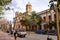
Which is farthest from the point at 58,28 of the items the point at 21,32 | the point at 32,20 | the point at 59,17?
the point at 32,20

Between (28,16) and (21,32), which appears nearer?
(21,32)

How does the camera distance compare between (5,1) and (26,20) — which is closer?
(5,1)

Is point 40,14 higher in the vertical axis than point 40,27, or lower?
higher

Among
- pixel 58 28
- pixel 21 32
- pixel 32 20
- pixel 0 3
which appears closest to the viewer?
pixel 58 28

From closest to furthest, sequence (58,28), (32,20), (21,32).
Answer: (58,28) → (21,32) → (32,20)

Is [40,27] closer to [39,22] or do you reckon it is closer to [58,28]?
[39,22]

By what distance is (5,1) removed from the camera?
17.2 metres

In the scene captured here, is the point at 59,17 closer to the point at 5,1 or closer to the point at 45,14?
the point at 5,1

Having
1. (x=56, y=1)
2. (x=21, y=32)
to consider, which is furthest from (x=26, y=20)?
(x=56, y=1)

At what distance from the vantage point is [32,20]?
56.9 meters

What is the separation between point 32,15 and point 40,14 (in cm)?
299

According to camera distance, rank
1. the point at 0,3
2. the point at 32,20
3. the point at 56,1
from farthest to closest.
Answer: the point at 32,20 → the point at 0,3 → the point at 56,1

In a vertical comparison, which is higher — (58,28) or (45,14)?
(45,14)

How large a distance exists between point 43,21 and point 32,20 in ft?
11.7
